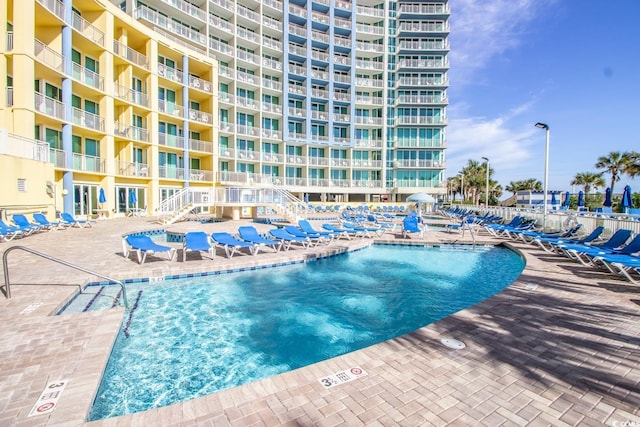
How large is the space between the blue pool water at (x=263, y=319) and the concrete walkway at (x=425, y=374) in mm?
518

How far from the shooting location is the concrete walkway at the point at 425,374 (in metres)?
2.43

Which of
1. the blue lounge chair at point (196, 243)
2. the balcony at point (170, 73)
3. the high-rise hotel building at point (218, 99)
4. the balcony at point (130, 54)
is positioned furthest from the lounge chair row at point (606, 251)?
the balcony at point (130, 54)

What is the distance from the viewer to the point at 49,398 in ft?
8.66

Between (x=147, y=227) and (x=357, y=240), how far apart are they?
33.5ft

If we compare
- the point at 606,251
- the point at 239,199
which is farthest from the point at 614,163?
the point at 239,199

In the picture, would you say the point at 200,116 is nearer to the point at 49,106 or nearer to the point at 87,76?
the point at 87,76

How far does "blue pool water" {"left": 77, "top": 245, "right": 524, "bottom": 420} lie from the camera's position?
3689 millimetres

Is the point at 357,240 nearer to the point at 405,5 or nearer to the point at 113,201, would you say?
the point at 113,201

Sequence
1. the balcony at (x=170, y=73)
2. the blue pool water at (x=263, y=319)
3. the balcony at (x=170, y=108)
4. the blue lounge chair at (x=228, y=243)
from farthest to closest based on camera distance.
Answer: the balcony at (x=170, y=108) → the balcony at (x=170, y=73) → the blue lounge chair at (x=228, y=243) → the blue pool water at (x=263, y=319)

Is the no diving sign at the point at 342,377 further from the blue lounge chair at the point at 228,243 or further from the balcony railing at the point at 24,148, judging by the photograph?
the balcony railing at the point at 24,148

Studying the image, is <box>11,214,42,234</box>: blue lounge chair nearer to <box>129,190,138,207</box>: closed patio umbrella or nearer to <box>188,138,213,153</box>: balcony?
<box>129,190,138,207</box>: closed patio umbrella

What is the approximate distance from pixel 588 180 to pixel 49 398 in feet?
184

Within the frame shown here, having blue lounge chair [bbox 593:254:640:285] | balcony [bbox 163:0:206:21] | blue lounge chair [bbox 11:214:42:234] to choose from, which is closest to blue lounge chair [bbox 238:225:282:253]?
blue lounge chair [bbox 593:254:640:285]

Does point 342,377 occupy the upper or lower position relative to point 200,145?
lower
